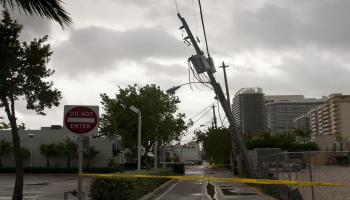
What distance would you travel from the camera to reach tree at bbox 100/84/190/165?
130 ft

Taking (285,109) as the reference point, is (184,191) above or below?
below

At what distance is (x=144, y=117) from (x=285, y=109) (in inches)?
5256

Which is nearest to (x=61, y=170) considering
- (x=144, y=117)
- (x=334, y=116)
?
(x=144, y=117)

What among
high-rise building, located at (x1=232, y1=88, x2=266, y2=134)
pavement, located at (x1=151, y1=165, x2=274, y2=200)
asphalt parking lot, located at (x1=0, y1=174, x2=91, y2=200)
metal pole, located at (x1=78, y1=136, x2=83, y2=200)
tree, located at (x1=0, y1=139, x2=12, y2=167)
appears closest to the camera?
metal pole, located at (x1=78, y1=136, x2=83, y2=200)

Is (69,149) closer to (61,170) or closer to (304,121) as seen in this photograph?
(61,170)

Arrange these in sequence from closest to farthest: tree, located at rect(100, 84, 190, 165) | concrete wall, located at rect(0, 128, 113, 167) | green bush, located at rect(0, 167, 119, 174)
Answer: tree, located at rect(100, 84, 190, 165) < green bush, located at rect(0, 167, 119, 174) < concrete wall, located at rect(0, 128, 113, 167)

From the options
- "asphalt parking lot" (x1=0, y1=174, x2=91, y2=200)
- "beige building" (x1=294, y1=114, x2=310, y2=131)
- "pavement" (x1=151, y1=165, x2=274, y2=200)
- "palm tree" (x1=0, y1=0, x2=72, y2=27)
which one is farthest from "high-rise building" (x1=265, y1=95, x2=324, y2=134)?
"palm tree" (x1=0, y1=0, x2=72, y2=27)

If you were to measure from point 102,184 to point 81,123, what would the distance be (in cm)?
568

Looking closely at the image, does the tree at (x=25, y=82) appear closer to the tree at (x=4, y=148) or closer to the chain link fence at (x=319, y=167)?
the chain link fence at (x=319, y=167)

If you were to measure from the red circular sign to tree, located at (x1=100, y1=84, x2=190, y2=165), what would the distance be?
94.1 ft

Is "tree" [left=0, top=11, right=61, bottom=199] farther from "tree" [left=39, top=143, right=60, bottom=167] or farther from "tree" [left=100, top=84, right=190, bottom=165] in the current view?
"tree" [left=39, top=143, right=60, bottom=167]

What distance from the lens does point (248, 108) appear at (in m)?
74.9

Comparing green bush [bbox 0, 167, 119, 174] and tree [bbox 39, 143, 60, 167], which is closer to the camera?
green bush [bbox 0, 167, 119, 174]

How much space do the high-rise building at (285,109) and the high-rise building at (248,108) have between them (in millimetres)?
63533
